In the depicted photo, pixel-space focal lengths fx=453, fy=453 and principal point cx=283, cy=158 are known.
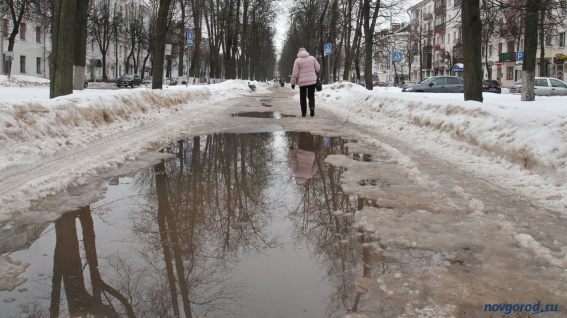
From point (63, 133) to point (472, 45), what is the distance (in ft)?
29.0

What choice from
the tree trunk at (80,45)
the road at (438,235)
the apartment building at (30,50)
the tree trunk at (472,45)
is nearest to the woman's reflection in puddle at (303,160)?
the road at (438,235)

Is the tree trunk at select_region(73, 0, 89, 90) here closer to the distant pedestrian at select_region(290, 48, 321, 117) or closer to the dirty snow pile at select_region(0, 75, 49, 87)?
the distant pedestrian at select_region(290, 48, 321, 117)

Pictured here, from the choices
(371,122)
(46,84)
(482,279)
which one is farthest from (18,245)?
(46,84)

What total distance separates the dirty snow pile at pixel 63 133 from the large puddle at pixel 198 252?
71 centimetres

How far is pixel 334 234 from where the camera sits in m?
3.62

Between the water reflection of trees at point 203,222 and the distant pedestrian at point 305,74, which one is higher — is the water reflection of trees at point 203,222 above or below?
below

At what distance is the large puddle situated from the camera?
99.9 inches

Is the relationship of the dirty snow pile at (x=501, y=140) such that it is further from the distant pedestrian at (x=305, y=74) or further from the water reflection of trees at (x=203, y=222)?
the water reflection of trees at (x=203, y=222)

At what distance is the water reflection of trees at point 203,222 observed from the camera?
8.95ft

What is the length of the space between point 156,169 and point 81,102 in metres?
3.92

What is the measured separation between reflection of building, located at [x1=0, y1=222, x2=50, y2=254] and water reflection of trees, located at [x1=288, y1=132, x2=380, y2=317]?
2025mm

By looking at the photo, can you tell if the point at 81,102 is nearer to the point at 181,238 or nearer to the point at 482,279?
the point at 181,238

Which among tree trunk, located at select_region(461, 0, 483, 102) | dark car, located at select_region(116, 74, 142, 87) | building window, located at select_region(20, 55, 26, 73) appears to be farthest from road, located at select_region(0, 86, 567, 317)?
building window, located at select_region(20, 55, 26, 73)

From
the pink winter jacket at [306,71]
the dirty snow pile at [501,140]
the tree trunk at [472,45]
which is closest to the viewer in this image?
the dirty snow pile at [501,140]
